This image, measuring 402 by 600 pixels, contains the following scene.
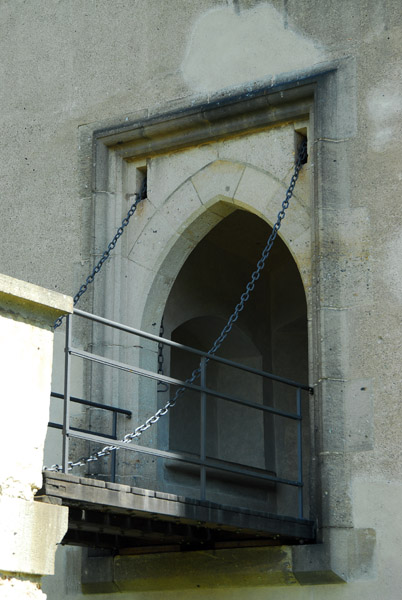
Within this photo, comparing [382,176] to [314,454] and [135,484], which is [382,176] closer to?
[314,454]

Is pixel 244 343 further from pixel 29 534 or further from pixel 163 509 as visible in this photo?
pixel 29 534

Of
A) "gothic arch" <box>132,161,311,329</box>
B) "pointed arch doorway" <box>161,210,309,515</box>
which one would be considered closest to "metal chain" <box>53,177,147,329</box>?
"gothic arch" <box>132,161,311,329</box>

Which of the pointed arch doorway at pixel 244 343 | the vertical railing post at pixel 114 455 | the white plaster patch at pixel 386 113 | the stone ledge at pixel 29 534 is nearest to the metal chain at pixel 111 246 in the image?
the vertical railing post at pixel 114 455

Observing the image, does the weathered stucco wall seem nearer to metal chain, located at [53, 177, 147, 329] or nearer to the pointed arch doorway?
metal chain, located at [53, 177, 147, 329]

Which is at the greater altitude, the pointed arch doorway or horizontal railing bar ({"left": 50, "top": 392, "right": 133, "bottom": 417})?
the pointed arch doorway

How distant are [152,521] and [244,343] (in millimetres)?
3737

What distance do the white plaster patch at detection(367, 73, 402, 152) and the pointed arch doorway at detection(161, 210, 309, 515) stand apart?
2425 millimetres

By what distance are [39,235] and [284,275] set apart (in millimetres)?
2743

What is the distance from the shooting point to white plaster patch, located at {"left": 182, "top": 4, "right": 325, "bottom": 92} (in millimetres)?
8383

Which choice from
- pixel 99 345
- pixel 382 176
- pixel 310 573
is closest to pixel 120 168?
pixel 99 345

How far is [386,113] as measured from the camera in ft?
25.8

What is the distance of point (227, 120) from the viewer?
28.0 ft

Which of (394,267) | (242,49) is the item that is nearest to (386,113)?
(394,267)

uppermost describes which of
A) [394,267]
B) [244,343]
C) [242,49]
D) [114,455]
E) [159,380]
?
[242,49]
